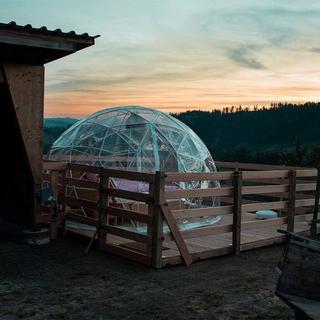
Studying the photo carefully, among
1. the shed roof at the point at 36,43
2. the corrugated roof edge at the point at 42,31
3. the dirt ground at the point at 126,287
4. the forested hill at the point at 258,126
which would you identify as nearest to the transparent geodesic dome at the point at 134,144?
the dirt ground at the point at 126,287

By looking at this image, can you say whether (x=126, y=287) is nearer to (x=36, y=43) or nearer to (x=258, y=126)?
(x=36, y=43)

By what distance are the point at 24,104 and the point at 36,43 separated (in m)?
1.28

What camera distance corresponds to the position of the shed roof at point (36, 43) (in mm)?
7703

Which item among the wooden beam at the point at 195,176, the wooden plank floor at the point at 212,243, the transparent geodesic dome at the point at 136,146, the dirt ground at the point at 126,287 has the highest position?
the transparent geodesic dome at the point at 136,146

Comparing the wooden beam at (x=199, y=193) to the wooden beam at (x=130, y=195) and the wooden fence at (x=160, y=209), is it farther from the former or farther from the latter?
the wooden beam at (x=130, y=195)

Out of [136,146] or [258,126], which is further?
[258,126]

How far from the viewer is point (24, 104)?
8.86m

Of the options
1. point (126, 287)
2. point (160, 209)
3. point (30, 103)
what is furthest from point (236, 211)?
point (30, 103)

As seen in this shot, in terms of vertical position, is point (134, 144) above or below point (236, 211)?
above

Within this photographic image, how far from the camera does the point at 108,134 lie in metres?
11.8

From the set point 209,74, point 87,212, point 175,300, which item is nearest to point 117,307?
point 175,300

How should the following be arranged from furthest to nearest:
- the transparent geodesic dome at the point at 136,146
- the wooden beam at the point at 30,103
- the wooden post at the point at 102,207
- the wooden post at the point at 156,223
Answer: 1. the transparent geodesic dome at the point at 136,146
2. the wooden post at the point at 102,207
3. the wooden beam at the point at 30,103
4. the wooden post at the point at 156,223

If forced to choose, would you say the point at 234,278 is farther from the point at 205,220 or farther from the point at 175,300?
the point at 205,220

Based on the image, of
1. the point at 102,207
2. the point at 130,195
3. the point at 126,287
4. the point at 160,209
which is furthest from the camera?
the point at 102,207
